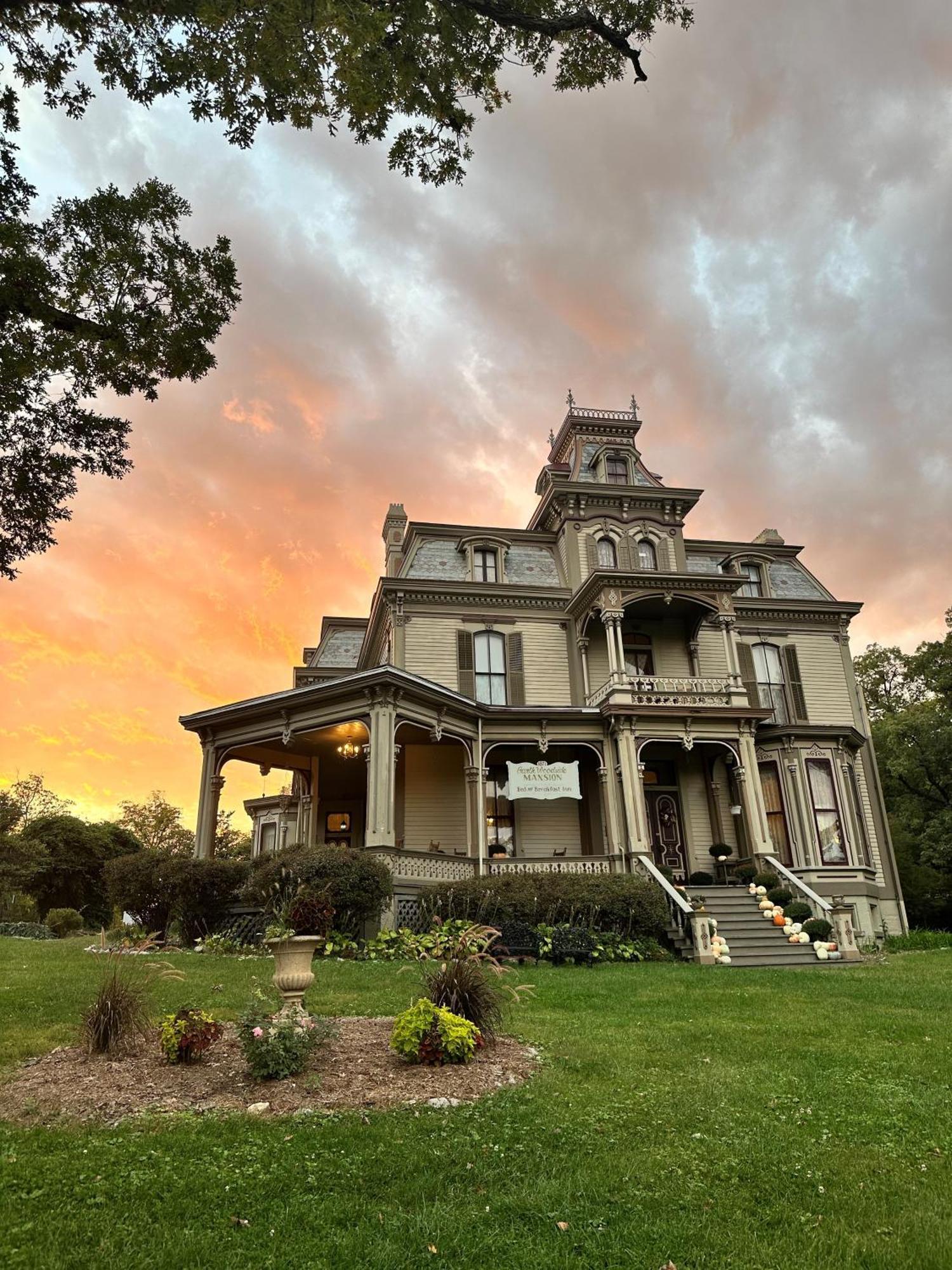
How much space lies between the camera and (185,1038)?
20.3 feet

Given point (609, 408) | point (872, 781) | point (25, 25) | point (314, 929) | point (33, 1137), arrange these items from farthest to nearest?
point (609, 408)
point (872, 781)
point (314, 929)
point (25, 25)
point (33, 1137)

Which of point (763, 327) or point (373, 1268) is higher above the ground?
point (763, 327)

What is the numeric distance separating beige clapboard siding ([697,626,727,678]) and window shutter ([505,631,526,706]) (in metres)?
5.44

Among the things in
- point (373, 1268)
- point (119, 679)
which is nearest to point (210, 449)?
point (119, 679)

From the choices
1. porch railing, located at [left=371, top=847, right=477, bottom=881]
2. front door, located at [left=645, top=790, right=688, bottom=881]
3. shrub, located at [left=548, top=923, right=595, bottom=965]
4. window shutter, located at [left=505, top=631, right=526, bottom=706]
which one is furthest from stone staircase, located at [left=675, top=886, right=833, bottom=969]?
window shutter, located at [left=505, top=631, right=526, bottom=706]

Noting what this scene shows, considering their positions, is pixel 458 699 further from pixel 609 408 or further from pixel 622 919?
pixel 609 408

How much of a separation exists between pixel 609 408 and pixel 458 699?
43.2 ft

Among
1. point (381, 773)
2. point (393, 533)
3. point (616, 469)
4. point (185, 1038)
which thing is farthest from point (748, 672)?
point (185, 1038)

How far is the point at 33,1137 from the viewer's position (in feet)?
15.1

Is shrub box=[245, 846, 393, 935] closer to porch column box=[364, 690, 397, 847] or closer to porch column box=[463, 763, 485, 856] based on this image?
porch column box=[364, 690, 397, 847]

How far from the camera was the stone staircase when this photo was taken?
14852 millimetres

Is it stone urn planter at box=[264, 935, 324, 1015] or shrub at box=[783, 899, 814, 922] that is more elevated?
shrub at box=[783, 899, 814, 922]

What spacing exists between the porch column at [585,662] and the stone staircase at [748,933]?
6395mm

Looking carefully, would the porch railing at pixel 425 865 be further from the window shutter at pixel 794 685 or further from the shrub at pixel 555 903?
the window shutter at pixel 794 685
